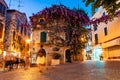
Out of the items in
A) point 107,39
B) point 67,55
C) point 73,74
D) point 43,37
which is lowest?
point 73,74

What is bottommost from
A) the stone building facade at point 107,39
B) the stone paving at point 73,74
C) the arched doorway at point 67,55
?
the stone paving at point 73,74

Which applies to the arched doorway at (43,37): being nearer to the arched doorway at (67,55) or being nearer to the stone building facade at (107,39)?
the arched doorway at (67,55)

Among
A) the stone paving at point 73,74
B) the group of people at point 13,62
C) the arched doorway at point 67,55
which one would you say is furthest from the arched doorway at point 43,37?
the stone paving at point 73,74

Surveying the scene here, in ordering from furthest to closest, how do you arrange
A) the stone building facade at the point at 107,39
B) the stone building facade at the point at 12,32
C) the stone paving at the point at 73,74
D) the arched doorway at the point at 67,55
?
the stone building facade at the point at 12,32
the arched doorway at the point at 67,55
the stone building facade at the point at 107,39
the stone paving at the point at 73,74

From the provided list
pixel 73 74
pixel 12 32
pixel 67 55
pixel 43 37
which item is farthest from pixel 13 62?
pixel 12 32

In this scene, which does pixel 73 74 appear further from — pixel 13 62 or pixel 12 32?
pixel 12 32

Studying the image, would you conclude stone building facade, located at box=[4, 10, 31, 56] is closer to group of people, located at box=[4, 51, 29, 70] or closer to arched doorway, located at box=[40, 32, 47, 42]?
arched doorway, located at box=[40, 32, 47, 42]

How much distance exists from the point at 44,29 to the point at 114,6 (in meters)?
20.3

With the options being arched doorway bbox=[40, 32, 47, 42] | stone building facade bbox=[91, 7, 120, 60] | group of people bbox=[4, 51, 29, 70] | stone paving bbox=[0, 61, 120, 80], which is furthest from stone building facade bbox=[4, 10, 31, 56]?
stone paving bbox=[0, 61, 120, 80]

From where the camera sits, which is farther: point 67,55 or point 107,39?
point 107,39

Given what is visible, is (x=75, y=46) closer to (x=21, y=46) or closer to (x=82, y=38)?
(x=82, y=38)

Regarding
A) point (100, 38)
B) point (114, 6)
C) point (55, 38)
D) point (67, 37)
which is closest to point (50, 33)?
point (55, 38)

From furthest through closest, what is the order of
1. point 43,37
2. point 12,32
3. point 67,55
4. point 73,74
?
1. point 12,32
2. point 43,37
3. point 67,55
4. point 73,74

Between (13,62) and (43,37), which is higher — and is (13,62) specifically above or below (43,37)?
below
